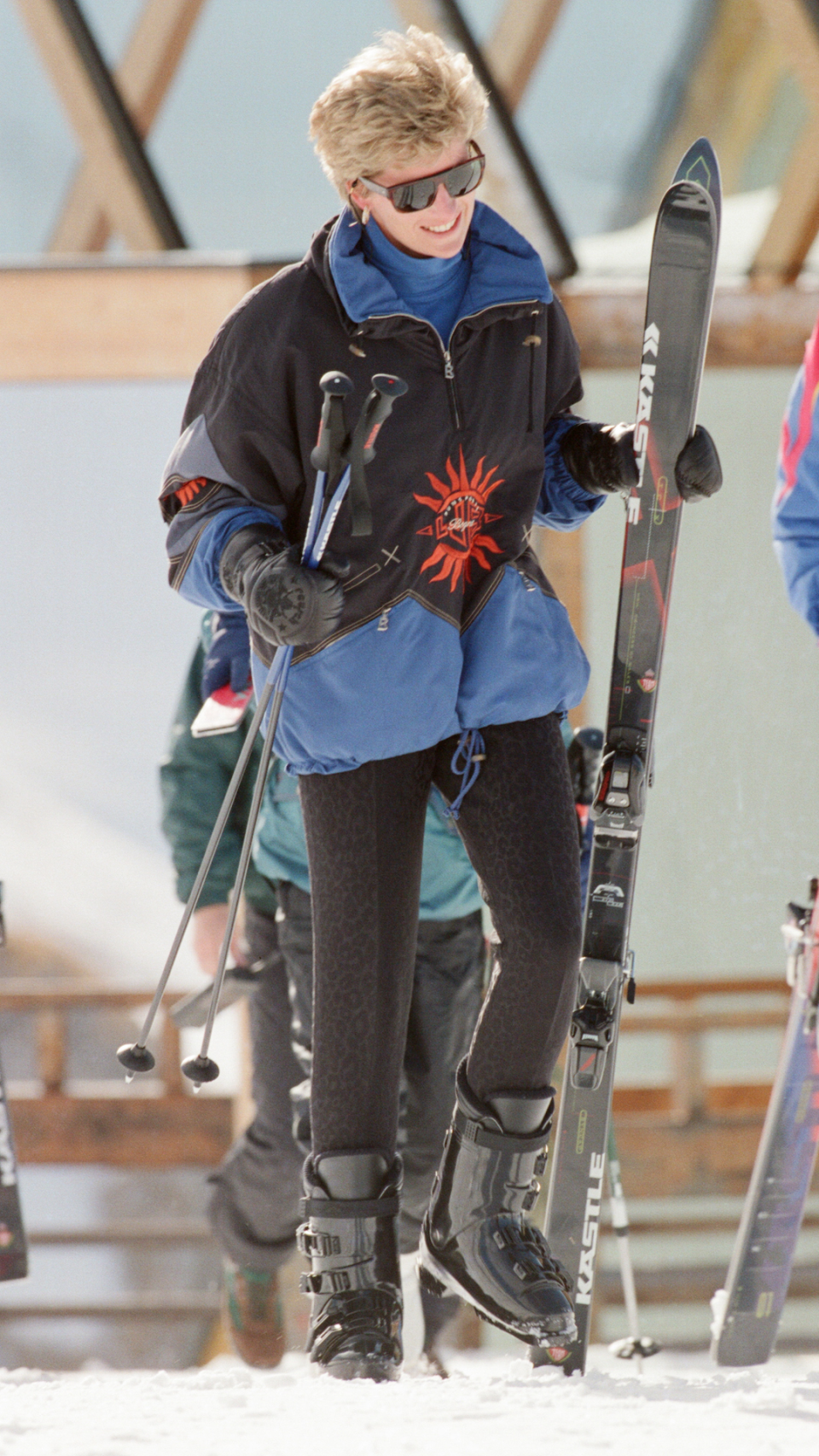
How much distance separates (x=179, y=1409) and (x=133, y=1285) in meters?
2.61

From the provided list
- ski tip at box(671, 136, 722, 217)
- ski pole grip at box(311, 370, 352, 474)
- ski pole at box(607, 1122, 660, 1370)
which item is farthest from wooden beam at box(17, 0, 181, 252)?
ski pole at box(607, 1122, 660, 1370)

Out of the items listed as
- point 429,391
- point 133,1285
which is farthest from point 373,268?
point 133,1285

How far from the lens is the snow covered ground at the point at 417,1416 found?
158cm

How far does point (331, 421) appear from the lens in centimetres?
173

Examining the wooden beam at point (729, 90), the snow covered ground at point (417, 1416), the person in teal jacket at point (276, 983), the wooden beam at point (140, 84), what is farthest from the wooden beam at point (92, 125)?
the snow covered ground at point (417, 1416)

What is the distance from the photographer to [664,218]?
7.57 ft

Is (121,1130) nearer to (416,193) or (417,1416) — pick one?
(417,1416)

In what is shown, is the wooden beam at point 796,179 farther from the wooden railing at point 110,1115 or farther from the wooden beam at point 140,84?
the wooden railing at point 110,1115

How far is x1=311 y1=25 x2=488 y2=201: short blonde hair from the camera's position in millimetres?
1809

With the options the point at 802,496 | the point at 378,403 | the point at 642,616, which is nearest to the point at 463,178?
the point at 378,403

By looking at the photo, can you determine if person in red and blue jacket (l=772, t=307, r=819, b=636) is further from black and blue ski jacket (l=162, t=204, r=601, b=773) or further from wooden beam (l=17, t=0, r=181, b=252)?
wooden beam (l=17, t=0, r=181, b=252)

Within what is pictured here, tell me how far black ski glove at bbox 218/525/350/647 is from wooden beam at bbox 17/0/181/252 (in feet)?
7.72

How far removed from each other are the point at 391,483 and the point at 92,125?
2.53 metres

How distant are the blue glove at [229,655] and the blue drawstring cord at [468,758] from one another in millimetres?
810
